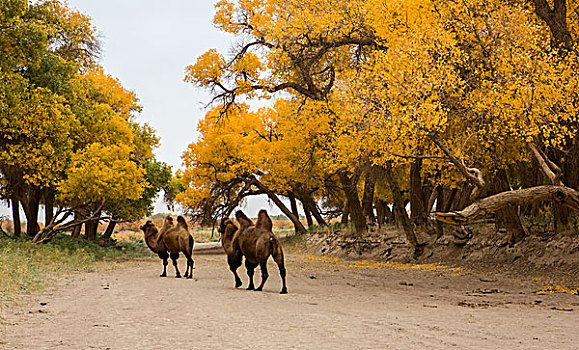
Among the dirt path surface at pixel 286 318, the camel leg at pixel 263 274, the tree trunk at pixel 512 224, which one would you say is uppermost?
the tree trunk at pixel 512 224

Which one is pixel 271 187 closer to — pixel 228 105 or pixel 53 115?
pixel 228 105

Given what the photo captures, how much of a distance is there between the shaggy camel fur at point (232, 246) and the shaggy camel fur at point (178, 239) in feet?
6.07

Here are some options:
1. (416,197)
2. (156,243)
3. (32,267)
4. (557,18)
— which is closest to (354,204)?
(416,197)

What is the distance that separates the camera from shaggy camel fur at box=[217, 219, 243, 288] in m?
12.0

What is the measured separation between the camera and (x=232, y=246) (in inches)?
478

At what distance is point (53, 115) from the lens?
20.2 metres

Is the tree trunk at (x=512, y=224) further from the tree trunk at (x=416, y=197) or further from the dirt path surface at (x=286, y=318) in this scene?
the dirt path surface at (x=286, y=318)

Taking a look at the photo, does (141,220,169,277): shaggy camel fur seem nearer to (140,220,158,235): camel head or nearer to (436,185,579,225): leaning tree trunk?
(140,220,158,235): camel head

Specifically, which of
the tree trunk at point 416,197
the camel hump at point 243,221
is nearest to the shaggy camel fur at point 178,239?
the camel hump at point 243,221

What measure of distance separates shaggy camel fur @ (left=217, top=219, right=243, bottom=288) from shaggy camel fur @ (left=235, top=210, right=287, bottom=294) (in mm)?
208

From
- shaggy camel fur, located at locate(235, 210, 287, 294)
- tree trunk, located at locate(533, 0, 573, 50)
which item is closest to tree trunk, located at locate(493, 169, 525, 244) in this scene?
tree trunk, located at locate(533, 0, 573, 50)

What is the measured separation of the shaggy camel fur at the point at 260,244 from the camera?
36.7 feet

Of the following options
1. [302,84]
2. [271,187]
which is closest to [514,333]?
→ [302,84]

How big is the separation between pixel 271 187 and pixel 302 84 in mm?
10034
